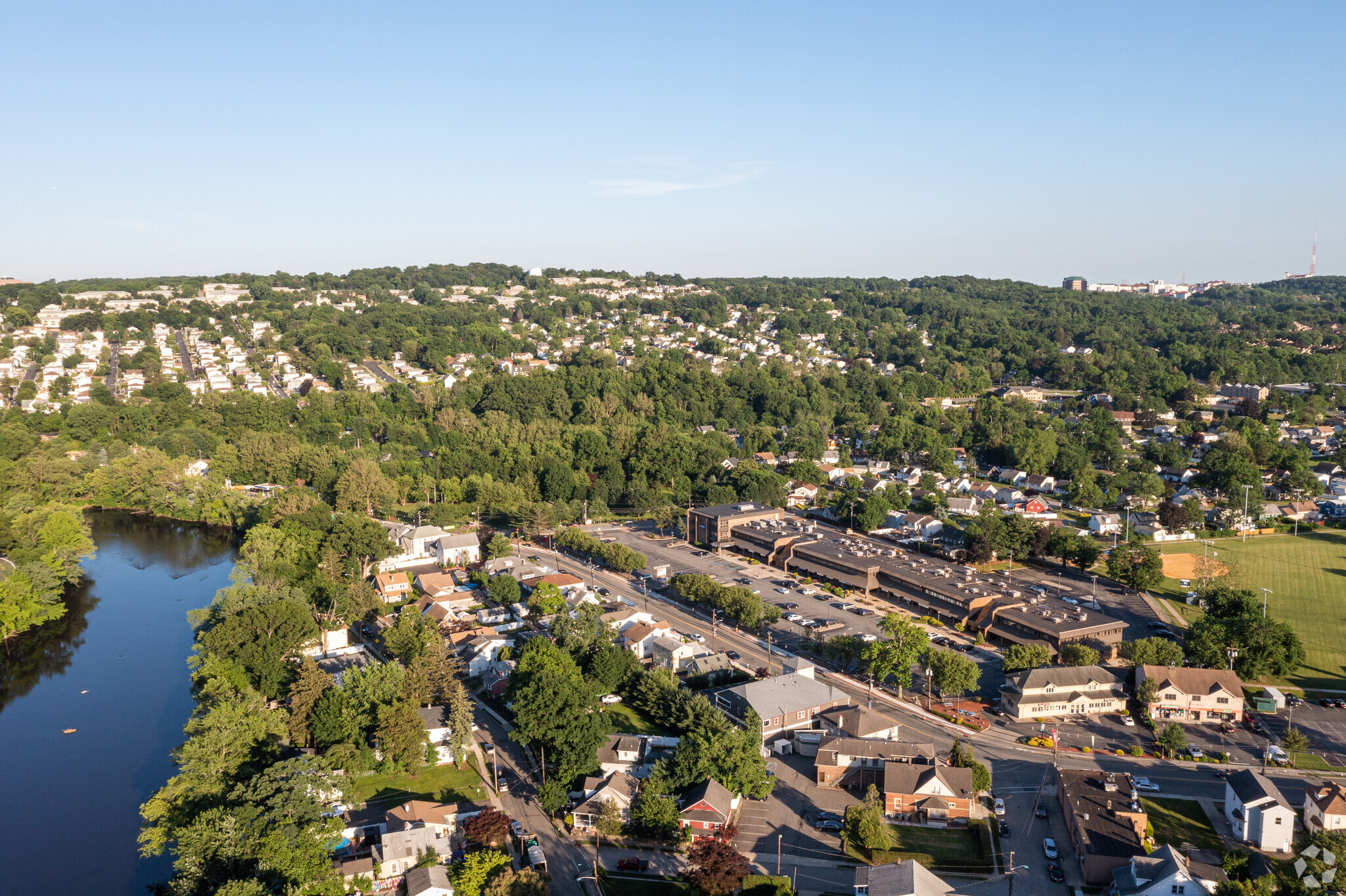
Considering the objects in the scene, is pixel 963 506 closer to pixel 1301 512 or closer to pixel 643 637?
pixel 1301 512

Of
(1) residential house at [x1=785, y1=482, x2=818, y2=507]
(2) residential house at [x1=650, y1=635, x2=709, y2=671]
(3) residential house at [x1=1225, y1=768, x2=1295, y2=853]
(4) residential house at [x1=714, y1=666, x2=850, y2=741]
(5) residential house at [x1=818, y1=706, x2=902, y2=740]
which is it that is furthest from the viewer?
(1) residential house at [x1=785, y1=482, x2=818, y2=507]

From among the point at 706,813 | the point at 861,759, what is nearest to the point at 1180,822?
the point at 861,759

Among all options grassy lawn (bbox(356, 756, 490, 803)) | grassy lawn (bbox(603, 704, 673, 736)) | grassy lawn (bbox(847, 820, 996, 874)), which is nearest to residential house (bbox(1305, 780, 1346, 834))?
grassy lawn (bbox(847, 820, 996, 874))

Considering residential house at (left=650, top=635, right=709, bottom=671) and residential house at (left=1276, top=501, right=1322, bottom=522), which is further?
residential house at (left=1276, top=501, right=1322, bottom=522)

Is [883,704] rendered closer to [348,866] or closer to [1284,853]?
[1284,853]

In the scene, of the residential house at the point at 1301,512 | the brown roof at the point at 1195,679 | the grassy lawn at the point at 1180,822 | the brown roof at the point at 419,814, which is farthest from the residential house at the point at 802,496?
the brown roof at the point at 419,814

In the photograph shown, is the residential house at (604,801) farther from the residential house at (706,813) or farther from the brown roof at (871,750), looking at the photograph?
the brown roof at (871,750)

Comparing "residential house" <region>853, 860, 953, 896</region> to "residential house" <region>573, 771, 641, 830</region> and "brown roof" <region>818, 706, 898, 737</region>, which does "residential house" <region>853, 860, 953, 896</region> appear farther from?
"brown roof" <region>818, 706, 898, 737</region>
